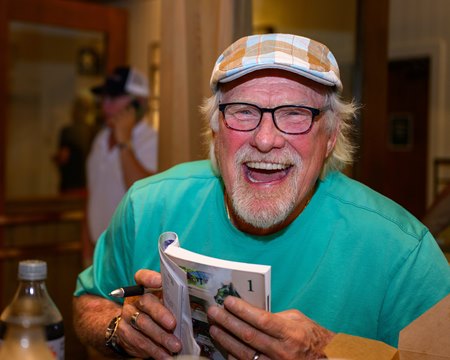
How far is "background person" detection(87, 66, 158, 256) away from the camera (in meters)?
3.11

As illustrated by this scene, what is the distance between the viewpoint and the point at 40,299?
1.02 meters

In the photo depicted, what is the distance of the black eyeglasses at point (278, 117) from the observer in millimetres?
1322

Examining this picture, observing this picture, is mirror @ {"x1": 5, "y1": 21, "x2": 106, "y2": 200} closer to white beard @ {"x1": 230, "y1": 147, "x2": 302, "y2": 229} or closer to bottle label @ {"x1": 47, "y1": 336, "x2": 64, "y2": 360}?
white beard @ {"x1": 230, "y1": 147, "x2": 302, "y2": 229}

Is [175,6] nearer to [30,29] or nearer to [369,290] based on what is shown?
[369,290]

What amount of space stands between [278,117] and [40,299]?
0.61 meters

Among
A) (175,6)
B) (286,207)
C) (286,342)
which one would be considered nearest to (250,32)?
(175,6)

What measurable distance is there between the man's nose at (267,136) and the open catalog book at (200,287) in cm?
29

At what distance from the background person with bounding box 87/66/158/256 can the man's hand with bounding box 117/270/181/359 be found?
182 cm

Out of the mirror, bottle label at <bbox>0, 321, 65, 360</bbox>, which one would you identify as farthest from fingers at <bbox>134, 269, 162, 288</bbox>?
the mirror

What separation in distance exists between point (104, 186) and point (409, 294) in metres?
2.15

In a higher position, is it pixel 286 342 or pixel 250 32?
pixel 250 32

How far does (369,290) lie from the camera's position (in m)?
1.32

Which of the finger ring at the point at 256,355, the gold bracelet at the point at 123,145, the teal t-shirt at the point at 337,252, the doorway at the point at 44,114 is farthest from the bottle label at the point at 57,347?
the doorway at the point at 44,114

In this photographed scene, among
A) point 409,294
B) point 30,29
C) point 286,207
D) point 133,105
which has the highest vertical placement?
point 30,29
